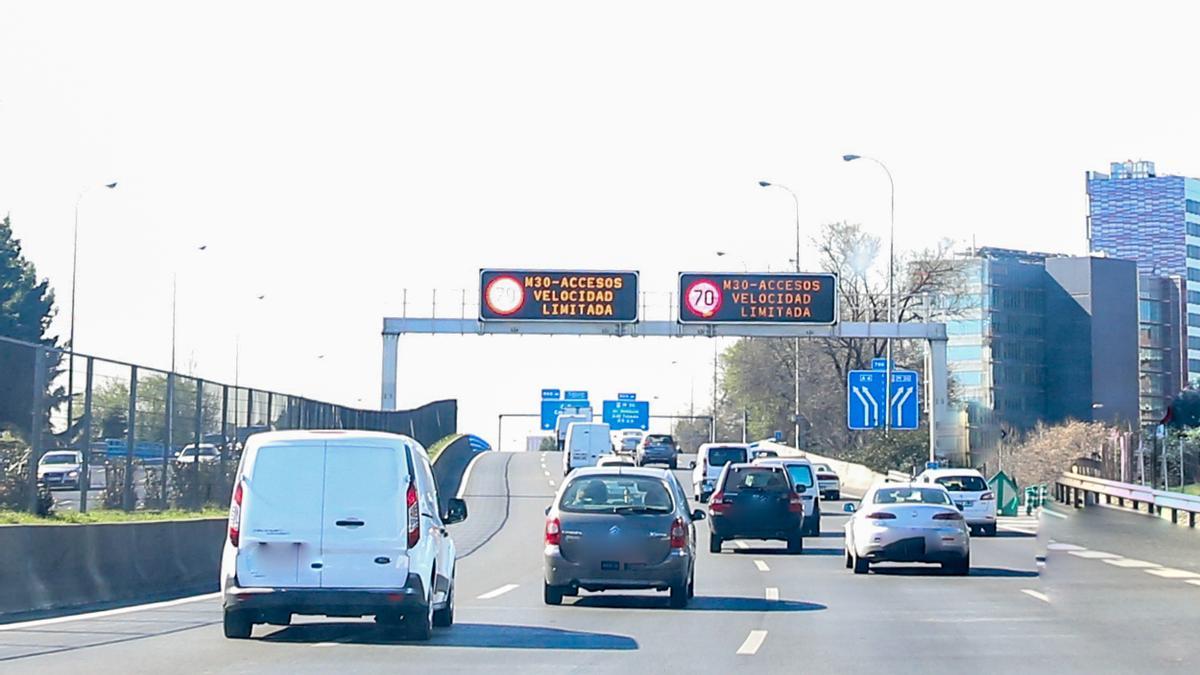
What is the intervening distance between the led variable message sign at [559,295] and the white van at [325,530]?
32500 millimetres

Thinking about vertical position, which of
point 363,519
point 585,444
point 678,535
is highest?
point 585,444

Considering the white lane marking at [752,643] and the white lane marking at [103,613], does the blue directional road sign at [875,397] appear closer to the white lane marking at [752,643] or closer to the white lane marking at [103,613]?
the white lane marking at [103,613]

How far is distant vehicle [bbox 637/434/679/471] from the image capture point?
66.9 meters

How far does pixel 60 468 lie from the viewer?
2041 centimetres

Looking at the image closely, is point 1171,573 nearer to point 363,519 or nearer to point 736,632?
point 736,632

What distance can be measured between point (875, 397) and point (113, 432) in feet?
121

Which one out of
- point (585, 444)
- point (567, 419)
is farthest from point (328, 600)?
point (567, 419)

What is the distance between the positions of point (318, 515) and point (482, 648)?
181 cm

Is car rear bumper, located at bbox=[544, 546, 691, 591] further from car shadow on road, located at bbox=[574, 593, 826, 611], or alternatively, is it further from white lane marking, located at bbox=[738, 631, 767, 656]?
white lane marking, located at bbox=[738, 631, 767, 656]

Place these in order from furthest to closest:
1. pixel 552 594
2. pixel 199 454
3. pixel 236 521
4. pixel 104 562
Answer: pixel 199 454 → pixel 552 594 → pixel 104 562 → pixel 236 521

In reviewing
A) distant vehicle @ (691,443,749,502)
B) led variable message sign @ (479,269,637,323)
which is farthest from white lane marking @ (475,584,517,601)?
distant vehicle @ (691,443,749,502)

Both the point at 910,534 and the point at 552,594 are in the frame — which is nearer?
the point at 552,594

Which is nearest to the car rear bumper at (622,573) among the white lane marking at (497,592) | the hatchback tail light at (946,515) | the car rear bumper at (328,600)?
the white lane marking at (497,592)

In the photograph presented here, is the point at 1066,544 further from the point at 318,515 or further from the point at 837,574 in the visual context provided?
the point at 318,515
